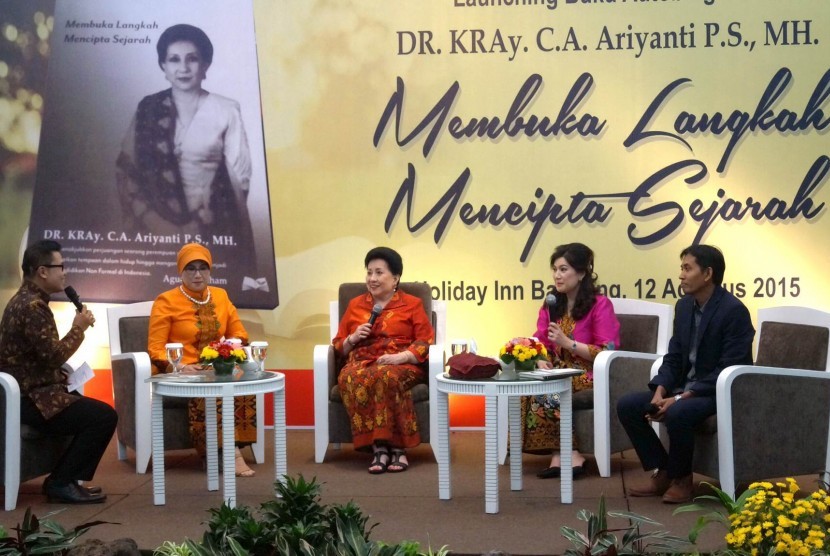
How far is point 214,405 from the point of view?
5.32 m

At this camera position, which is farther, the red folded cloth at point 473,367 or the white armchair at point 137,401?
the white armchair at point 137,401

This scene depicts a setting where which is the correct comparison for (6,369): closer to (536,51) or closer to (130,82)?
(130,82)

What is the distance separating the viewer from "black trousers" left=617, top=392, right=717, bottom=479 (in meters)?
5.02

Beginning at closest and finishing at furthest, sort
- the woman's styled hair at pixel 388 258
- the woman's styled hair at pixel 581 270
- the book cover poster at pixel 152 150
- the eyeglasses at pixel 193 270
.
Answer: the woman's styled hair at pixel 581 270, the eyeglasses at pixel 193 270, the woman's styled hair at pixel 388 258, the book cover poster at pixel 152 150

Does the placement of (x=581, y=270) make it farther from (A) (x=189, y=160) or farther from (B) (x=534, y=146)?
(A) (x=189, y=160)

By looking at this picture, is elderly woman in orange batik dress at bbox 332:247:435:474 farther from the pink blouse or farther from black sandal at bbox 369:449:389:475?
the pink blouse

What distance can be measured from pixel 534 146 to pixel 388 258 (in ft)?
4.09

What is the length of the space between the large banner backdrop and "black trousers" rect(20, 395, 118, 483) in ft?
6.00

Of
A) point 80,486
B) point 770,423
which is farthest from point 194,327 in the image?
point 770,423

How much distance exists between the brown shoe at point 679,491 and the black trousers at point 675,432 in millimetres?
26

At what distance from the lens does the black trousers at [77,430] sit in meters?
5.24

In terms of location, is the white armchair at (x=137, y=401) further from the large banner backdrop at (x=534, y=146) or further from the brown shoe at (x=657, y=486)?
the brown shoe at (x=657, y=486)

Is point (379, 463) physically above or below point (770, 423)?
below

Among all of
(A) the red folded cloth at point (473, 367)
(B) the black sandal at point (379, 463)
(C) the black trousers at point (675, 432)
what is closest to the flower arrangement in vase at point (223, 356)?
(A) the red folded cloth at point (473, 367)
